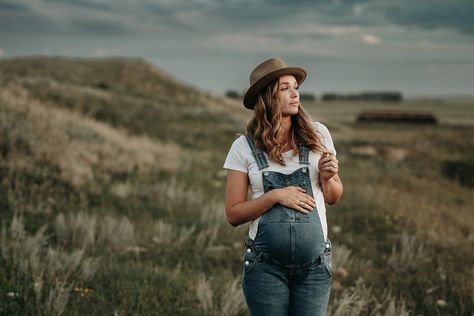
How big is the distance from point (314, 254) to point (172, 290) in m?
2.53

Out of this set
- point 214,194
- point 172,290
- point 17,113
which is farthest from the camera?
point 17,113

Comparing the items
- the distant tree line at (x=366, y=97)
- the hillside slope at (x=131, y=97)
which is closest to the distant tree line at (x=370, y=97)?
the distant tree line at (x=366, y=97)

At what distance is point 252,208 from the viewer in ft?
9.55

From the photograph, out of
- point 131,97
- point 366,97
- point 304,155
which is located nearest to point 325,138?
point 304,155

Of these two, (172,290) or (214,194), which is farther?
(214,194)

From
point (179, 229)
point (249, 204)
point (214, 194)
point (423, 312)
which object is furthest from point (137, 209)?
point (249, 204)

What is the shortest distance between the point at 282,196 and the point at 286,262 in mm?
358

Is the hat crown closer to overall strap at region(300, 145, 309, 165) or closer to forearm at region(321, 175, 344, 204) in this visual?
overall strap at region(300, 145, 309, 165)

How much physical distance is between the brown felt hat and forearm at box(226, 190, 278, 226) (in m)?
0.64

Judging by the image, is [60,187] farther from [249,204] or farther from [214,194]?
[249,204]

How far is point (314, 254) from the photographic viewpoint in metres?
2.88

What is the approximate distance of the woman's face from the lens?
3.06m

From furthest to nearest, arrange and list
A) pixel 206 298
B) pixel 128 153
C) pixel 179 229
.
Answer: pixel 128 153 < pixel 179 229 < pixel 206 298

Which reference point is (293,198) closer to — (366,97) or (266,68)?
(266,68)
